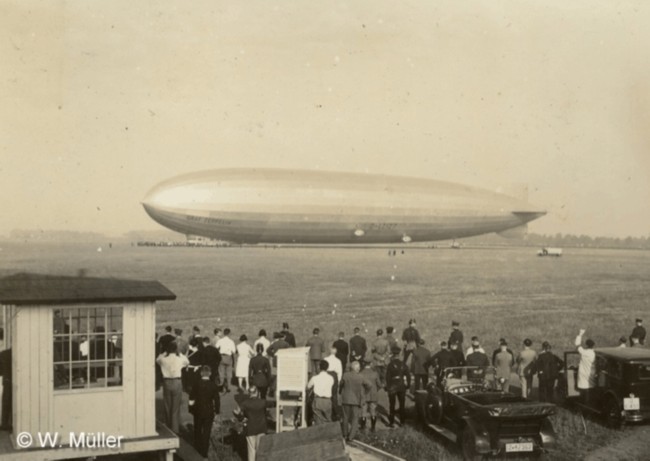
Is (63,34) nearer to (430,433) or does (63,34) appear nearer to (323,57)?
(323,57)

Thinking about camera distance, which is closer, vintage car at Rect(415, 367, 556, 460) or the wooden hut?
the wooden hut

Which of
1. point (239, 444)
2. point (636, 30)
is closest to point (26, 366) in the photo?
point (239, 444)

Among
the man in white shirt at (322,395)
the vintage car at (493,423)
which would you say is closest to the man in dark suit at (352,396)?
the man in white shirt at (322,395)

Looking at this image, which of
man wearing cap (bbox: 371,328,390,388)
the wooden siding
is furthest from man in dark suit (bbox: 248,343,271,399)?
man wearing cap (bbox: 371,328,390,388)

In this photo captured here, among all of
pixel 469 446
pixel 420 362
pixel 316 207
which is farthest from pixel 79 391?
pixel 316 207

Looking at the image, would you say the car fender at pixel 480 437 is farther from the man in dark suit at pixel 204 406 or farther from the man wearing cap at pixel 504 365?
the man in dark suit at pixel 204 406

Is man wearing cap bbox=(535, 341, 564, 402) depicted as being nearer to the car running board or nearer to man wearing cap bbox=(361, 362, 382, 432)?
the car running board
